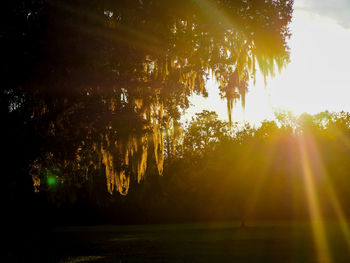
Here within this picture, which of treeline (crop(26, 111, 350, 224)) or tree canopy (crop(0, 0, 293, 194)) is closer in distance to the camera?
tree canopy (crop(0, 0, 293, 194))

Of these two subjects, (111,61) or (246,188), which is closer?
(111,61)

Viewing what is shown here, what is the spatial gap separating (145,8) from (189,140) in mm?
61945

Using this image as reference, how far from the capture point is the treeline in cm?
3872

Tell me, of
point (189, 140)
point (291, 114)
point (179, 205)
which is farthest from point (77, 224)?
point (291, 114)

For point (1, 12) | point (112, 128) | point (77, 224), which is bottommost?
Result: point (77, 224)

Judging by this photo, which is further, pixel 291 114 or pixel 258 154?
pixel 291 114

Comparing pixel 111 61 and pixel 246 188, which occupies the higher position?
pixel 111 61

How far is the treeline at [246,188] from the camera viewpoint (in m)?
38.7

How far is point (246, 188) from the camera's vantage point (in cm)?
3838

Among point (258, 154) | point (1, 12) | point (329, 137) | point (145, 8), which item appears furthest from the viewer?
point (329, 137)

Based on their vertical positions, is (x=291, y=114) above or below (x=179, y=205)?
above

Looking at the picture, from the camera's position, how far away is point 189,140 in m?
74.6

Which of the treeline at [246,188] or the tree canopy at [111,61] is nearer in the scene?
the tree canopy at [111,61]

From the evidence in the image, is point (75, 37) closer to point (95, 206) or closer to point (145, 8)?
point (145, 8)
